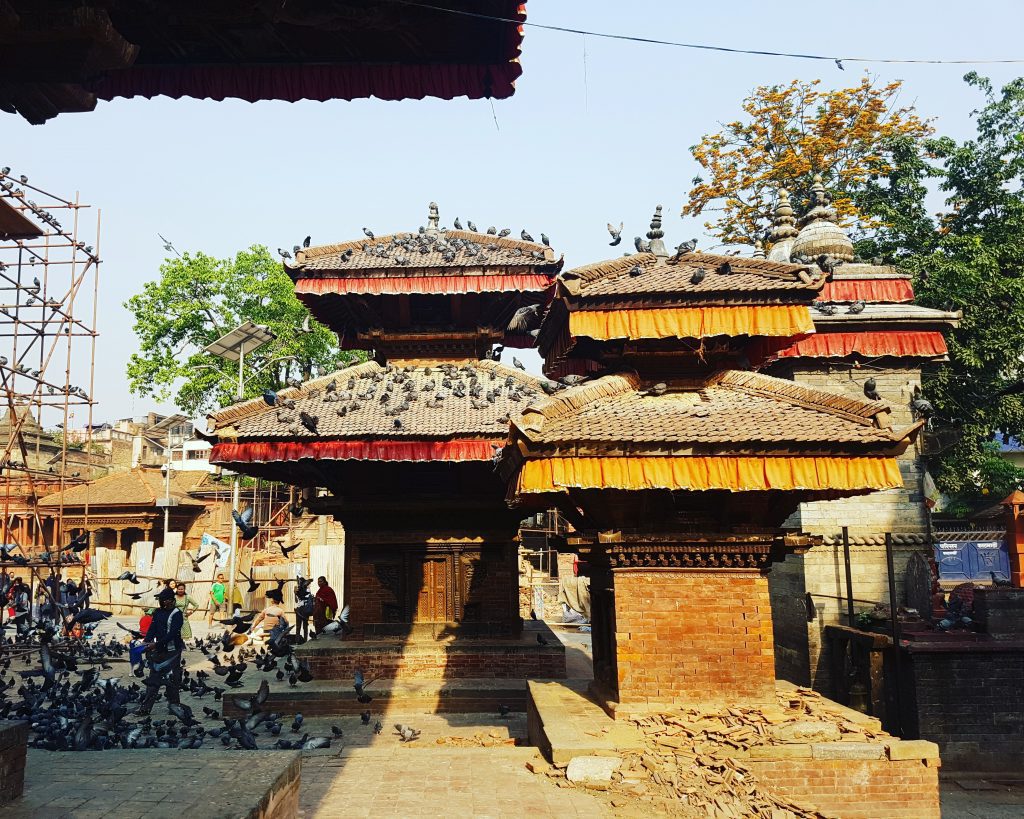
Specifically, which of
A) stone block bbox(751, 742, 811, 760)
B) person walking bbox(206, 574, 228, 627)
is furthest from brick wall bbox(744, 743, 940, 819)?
person walking bbox(206, 574, 228, 627)

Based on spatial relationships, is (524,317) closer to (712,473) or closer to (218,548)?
(712,473)

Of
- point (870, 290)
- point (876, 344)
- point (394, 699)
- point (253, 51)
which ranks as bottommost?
point (394, 699)

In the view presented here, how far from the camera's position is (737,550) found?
29.3ft

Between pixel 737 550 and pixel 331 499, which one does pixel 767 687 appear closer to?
pixel 737 550

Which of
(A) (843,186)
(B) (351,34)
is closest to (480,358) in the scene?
(B) (351,34)

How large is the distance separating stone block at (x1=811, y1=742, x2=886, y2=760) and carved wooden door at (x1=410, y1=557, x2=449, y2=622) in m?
7.73

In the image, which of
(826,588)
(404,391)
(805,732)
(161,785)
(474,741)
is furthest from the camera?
(826,588)

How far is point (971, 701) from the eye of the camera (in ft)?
39.5

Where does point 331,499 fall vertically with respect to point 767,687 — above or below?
above

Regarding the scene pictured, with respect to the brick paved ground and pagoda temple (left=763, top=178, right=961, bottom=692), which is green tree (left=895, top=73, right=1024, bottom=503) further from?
the brick paved ground

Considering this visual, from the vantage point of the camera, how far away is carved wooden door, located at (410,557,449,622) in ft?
46.7

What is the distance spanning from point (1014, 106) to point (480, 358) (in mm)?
19554

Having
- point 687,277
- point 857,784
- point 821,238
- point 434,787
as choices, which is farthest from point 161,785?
point 821,238

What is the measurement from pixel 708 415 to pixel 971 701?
23.9ft
